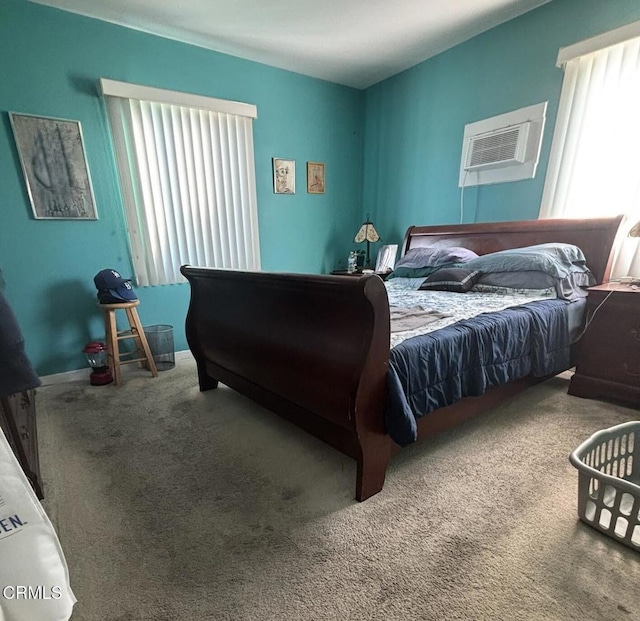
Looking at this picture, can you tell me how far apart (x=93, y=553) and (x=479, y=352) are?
169cm

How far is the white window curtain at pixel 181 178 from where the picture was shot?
2.69 meters

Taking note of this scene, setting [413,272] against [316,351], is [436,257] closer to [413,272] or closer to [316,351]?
[413,272]

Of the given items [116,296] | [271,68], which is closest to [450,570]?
[116,296]

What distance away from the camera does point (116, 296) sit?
2514 millimetres

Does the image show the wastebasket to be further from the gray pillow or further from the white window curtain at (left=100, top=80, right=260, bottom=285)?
the gray pillow

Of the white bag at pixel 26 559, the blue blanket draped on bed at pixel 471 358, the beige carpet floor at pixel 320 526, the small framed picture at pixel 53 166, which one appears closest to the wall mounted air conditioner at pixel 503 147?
the blue blanket draped on bed at pixel 471 358

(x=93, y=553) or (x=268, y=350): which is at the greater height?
(x=268, y=350)

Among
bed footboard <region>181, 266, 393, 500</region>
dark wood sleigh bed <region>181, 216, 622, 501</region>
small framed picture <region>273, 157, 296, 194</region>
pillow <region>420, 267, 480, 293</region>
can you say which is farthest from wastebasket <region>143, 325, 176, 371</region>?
pillow <region>420, 267, 480, 293</region>

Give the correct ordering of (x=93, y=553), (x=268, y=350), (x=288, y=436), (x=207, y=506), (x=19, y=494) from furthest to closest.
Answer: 1. (x=288, y=436)
2. (x=268, y=350)
3. (x=207, y=506)
4. (x=93, y=553)
5. (x=19, y=494)

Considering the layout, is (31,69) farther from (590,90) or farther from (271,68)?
(590,90)

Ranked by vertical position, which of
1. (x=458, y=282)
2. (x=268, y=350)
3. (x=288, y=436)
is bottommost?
(x=288, y=436)

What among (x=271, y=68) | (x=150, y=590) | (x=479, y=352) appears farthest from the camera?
(x=271, y=68)

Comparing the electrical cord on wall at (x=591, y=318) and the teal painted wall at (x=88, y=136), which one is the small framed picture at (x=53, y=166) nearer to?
the teal painted wall at (x=88, y=136)

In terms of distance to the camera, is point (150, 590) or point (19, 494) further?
point (150, 590)
